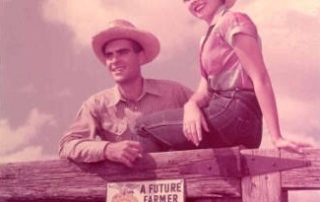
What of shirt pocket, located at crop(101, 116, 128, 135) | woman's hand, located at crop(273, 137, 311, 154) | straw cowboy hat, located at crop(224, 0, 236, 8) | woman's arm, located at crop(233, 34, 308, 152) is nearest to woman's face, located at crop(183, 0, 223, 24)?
straw cowboy hat, located at crop(224, 0, 236, 8)

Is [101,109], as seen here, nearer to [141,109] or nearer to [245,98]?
[141,109]

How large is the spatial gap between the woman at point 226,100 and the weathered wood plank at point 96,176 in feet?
0.55

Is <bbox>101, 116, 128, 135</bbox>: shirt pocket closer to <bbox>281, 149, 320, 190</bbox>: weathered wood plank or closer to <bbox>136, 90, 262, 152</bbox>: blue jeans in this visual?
<bbox>136, 90, 262, 152</bbox>: blue jeans

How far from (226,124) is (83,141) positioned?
70 centimetres

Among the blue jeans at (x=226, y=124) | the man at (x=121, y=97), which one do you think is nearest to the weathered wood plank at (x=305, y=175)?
the blue jeans at (x=226, y=124)

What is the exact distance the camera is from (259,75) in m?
2.69

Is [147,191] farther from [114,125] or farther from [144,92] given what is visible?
[144,92]

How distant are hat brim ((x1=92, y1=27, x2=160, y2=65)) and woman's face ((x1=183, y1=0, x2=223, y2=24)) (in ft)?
1.08

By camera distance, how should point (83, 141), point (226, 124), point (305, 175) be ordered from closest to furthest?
point (305, 175), point (226, 124), point (83, 141)

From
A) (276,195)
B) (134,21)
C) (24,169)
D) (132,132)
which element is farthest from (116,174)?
(134,21)

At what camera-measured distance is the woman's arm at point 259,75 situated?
260 cm

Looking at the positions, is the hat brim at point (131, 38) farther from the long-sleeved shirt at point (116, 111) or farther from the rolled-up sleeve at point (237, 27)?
the rolled-up sleeve at point (237, 27)

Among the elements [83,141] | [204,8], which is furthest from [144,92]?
[204,8]

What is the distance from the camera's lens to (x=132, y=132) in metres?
2.96
